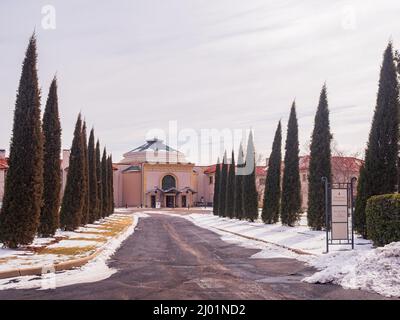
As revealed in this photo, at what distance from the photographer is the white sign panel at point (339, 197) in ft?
50.1

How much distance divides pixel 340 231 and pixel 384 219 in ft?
7.21

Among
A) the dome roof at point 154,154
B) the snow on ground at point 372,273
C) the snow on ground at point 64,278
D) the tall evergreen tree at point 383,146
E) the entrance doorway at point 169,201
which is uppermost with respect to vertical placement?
the dome roof at point 154,154

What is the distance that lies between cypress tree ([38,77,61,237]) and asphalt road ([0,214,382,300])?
653cm

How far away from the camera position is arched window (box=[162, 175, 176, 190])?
8006 cm

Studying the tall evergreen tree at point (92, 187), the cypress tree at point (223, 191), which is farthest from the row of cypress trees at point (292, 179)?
the tall evergreen tree at point (92, 187)

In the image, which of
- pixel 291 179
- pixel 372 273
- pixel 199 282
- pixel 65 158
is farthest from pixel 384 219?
pixel 65 158

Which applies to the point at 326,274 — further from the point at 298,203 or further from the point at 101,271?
the point at 298,203

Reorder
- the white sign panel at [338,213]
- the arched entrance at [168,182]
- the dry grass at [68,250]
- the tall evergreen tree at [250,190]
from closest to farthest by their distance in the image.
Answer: the dry grass at [68,250], the white sign panel at [338,213], the tall evergreen tree at [250,190], the arched entrance at [168,182]

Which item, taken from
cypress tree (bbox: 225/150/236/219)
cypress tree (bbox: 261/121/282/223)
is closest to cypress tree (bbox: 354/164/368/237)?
cypress tree (bbox: 261/121/282/223)

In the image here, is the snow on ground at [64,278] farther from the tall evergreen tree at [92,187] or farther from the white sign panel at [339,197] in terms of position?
the tall evergreen tree at [92,187]

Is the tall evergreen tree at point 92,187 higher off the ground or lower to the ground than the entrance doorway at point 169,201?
higher

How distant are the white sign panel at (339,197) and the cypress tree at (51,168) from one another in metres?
11.4

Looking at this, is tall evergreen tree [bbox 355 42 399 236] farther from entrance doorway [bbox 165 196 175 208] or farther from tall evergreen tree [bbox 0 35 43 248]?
entrance doorway [bbox 165 196 175 208]
